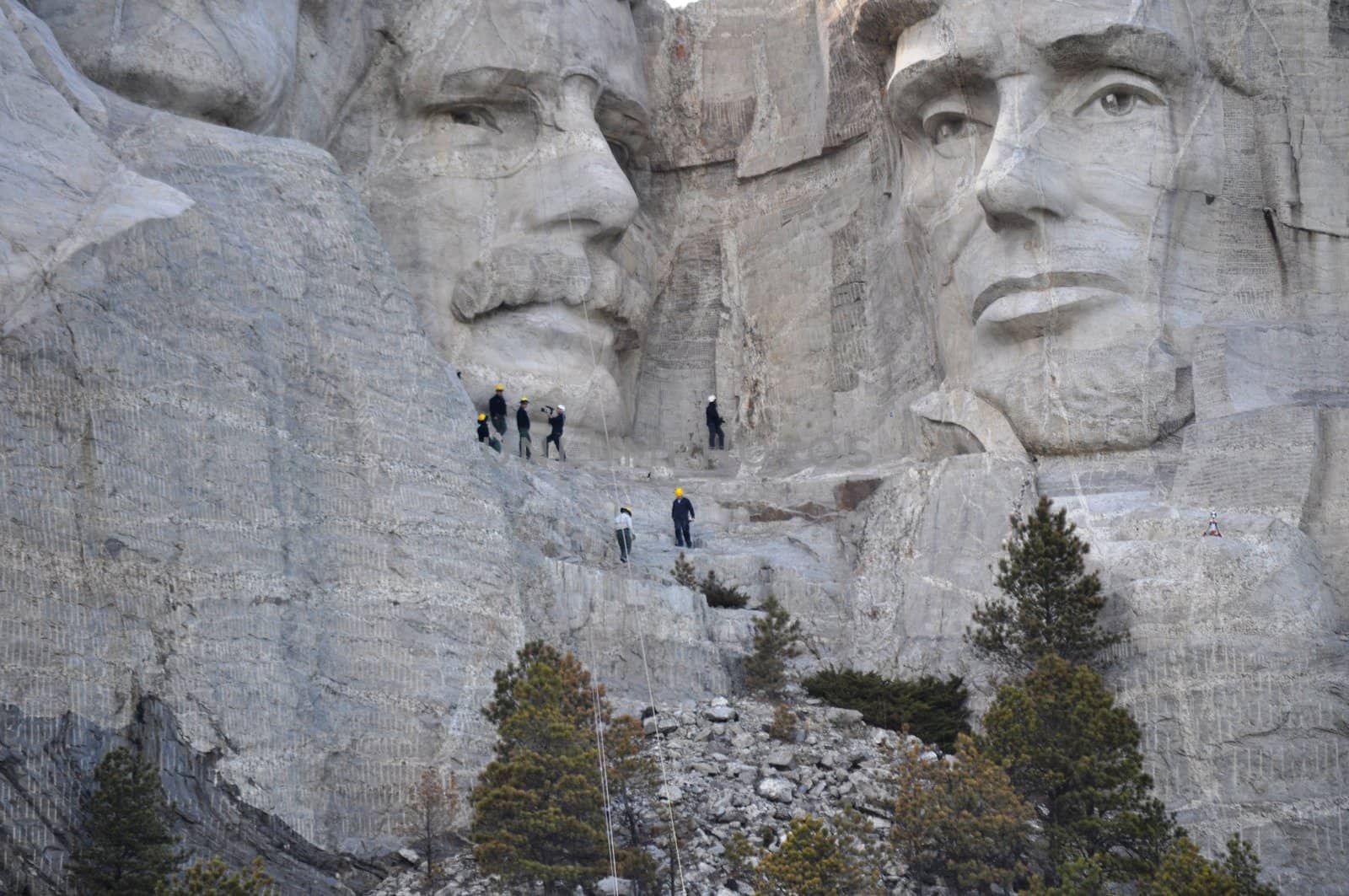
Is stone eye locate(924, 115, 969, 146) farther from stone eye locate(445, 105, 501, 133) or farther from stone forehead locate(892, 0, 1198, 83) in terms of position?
stone eye locate(445, 105, 501, 133)

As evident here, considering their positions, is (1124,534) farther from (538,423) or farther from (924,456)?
(538,423)

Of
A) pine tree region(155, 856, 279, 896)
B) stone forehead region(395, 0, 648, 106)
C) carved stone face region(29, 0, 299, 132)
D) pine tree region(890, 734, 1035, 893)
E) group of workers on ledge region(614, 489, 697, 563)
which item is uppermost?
stone forehead region(395, 0, 648, 106)

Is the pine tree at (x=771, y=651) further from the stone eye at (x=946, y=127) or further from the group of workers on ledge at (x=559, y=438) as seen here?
the stone eye at (x=946, y=127)

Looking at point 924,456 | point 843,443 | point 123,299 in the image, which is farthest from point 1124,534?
point 123,299

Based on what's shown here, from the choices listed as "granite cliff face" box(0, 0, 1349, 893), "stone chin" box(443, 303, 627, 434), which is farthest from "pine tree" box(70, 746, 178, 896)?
"stone chin" box(443, 303, 627, 434)

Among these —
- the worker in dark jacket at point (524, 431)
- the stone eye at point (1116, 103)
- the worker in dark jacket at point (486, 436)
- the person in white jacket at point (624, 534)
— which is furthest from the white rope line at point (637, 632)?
the stone eye at point (1116, 103)

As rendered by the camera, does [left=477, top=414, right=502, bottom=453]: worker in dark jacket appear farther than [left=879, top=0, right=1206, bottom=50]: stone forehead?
No
